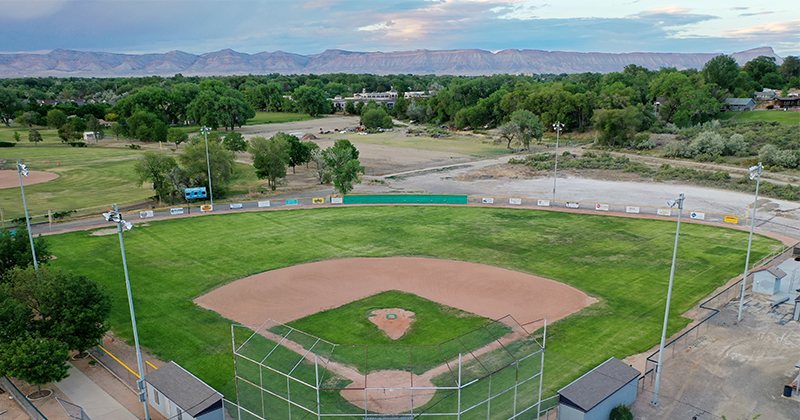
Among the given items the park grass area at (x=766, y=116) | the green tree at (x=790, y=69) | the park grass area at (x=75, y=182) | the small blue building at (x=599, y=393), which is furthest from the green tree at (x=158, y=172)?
the green tree at (x=790, y=69)

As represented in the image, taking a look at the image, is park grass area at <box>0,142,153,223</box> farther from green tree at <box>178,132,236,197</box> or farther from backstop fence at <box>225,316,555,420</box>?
backstop fence at <box>225,316,555,420</box>

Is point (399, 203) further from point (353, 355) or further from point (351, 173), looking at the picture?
point (353, 355)

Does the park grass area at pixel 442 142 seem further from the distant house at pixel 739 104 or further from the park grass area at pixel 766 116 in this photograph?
the distant house at pixel 739 104

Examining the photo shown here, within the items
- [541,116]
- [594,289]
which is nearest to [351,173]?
[594,289]

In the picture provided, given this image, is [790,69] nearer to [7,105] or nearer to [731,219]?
[731,219]

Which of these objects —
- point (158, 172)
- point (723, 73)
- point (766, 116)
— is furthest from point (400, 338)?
point (723, 73)
